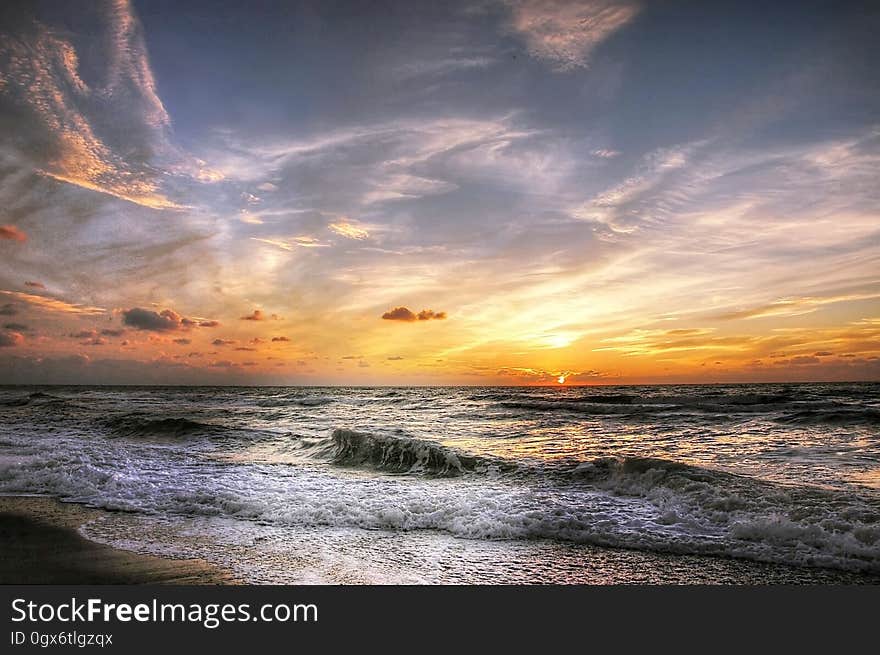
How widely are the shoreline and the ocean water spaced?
0.31 metres

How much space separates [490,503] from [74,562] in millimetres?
6468

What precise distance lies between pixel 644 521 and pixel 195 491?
8.87m

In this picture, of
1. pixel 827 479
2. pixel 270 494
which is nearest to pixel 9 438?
pixel 270 494

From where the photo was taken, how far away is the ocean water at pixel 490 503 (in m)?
6.40

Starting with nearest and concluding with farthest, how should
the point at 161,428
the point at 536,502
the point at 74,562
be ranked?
the point at 74,562 → the point at 536,502 → the point at 161,428

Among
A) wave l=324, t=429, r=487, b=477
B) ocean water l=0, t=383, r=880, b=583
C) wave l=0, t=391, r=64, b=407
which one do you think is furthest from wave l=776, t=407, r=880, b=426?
wave l=0, t=391, r=64, b=407

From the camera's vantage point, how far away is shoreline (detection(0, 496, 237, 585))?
5852mm

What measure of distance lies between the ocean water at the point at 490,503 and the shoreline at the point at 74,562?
Result: 1.03 ft

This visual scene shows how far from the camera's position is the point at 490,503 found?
30.3 ft

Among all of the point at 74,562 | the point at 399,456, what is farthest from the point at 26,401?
the point at 74,562

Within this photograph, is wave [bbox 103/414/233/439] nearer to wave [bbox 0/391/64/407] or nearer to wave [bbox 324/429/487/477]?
wave [bbox 324/429/487/477]

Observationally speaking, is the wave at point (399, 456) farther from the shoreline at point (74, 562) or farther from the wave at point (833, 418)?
the wave at point (833, 418)

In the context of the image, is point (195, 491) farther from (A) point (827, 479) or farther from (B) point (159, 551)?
(A) point (827, 479)

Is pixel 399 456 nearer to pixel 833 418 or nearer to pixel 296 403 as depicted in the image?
pixel 833 418
